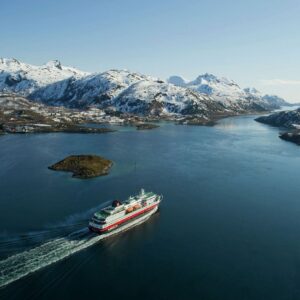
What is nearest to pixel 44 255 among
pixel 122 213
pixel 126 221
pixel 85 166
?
pixel 122 213

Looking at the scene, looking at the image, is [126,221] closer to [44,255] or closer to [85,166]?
[44,255]

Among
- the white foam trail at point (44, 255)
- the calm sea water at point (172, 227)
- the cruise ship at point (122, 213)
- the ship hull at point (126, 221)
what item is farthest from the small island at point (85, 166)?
the white foam trail at point (44, 255)

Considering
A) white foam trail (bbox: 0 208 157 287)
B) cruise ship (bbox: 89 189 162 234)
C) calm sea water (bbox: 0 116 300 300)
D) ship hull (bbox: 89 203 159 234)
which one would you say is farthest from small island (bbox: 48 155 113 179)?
white foam trail (bbox: 0 208 157 287)

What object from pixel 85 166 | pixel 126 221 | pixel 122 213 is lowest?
pixel 126 221

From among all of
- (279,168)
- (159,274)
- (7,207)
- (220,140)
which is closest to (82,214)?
(7,207)

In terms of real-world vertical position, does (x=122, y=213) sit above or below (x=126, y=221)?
above

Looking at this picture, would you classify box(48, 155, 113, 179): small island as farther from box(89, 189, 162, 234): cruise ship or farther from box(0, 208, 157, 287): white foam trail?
box(0, 208, 157, 287): white foam trail
